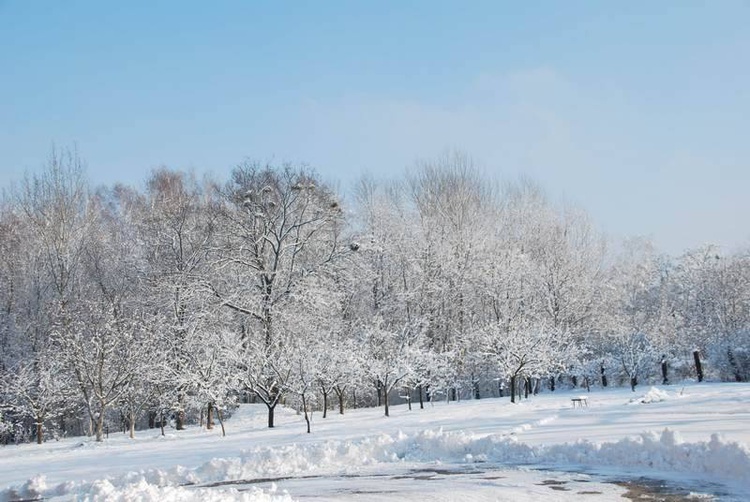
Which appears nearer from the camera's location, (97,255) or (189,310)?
(189,310)

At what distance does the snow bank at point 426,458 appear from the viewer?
1059 cm

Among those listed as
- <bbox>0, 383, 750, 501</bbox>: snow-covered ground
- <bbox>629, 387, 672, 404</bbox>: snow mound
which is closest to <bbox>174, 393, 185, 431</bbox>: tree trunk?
<bbox>0, 383, 750, 501</bbox>: snow-covered ground

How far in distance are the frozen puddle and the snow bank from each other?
801mm

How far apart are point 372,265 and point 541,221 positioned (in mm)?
12128

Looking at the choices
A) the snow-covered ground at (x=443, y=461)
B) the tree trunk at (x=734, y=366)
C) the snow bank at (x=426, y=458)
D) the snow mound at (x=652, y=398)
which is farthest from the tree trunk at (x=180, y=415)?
the tree trunk at (x=734, y=366)

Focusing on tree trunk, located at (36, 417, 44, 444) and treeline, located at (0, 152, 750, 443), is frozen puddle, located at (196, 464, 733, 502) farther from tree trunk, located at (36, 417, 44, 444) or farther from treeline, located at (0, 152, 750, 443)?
tree trunk, located at (36, 417, 44, 444)

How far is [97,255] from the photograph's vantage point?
119ft

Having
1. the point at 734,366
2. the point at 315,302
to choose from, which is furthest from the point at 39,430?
the point at 734,366

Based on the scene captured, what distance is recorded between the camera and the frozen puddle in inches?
375

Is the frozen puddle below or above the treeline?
below

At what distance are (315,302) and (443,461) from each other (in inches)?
623

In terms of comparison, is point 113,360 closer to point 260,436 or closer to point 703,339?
point 260,436

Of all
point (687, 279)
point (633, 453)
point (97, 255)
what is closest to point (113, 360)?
point (97, 255)

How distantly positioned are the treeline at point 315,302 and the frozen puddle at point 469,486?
7.82 meters
